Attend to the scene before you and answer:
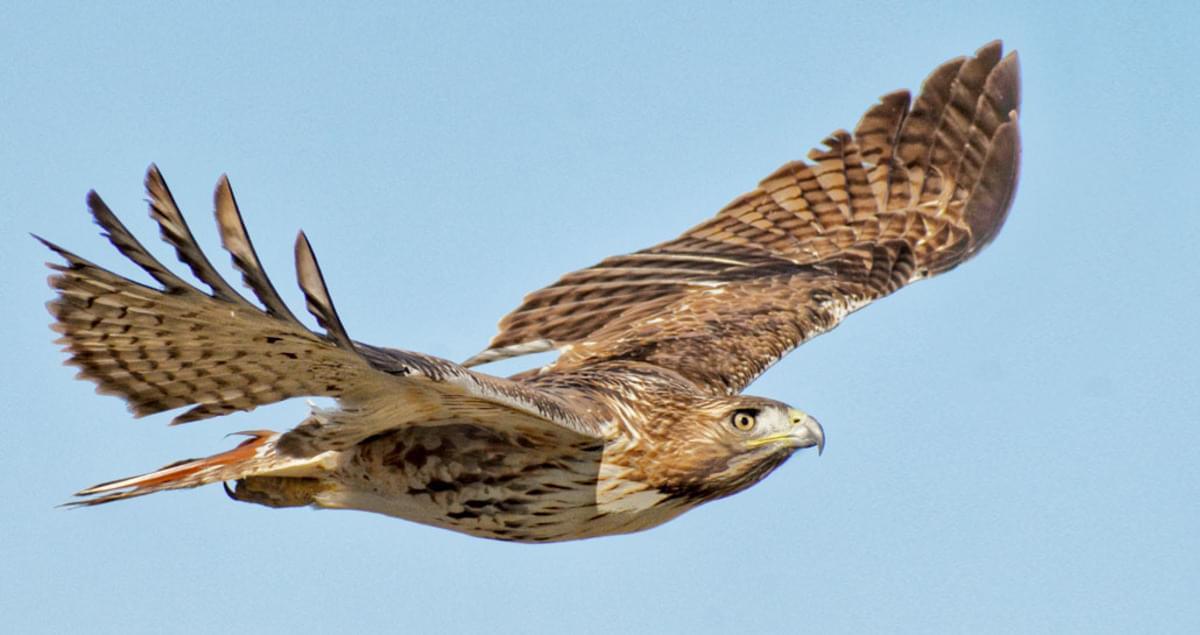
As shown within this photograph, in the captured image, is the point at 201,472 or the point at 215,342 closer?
the point at 215,342

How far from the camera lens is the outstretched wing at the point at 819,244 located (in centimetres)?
1073

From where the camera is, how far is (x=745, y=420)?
27.4ft

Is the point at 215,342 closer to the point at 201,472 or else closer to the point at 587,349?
the point at 201,472

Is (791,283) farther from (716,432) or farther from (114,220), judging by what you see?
(114,220)

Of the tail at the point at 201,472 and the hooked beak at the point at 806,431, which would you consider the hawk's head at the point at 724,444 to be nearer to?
the hooked beak at the point at 806,431

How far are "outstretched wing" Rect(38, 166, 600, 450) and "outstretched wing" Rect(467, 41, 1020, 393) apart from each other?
11.3 ft

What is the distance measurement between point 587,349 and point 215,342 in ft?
13.4

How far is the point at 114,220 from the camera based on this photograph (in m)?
6.03

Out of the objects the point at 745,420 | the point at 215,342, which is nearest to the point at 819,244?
the point at 745,420

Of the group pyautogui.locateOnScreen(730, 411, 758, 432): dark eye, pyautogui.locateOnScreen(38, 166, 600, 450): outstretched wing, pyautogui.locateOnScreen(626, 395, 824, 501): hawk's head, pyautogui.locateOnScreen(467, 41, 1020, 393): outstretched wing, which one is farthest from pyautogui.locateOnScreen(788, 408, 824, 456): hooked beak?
pyautogui.locateOnScreen(467, 41, 1020, 393): outstretched wing

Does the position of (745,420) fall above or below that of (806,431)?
above

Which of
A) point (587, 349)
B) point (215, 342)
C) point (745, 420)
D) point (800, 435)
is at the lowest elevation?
point (800, 435)

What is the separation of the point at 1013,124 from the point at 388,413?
5.77 m

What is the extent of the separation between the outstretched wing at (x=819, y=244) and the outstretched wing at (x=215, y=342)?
136 inches
